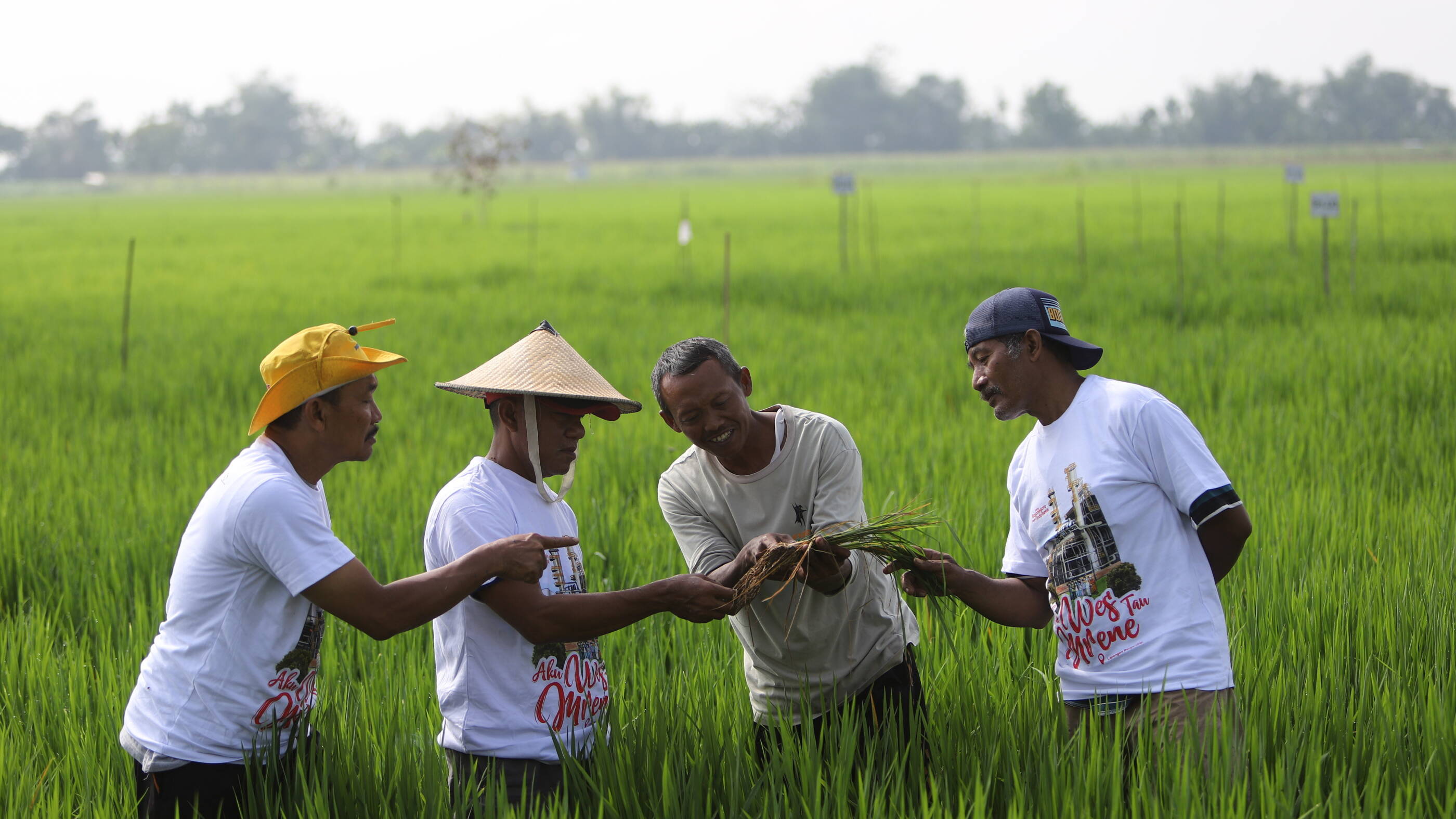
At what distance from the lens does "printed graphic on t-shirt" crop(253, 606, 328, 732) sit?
2.08 metres

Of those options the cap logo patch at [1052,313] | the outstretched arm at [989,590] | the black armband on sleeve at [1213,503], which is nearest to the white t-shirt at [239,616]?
the outstretched arm at [989,590]

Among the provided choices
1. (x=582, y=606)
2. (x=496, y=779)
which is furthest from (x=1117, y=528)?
(x=496, y=779)

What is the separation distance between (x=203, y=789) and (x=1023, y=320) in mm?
1846

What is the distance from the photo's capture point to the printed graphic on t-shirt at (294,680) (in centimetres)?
208

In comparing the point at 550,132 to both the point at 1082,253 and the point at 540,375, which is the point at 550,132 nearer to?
the point at 1082,253

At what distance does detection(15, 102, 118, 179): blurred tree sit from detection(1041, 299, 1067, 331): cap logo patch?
115 m

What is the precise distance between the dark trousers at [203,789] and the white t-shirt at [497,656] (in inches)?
13.9

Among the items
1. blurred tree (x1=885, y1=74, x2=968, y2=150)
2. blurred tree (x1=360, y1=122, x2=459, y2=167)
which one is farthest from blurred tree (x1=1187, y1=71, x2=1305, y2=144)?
blurred tree (x1=360, y1=122, x2=459, y2=167)

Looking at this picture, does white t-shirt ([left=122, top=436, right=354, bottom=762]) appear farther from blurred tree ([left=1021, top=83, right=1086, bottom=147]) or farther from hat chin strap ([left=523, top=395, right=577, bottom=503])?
blurred tree ([left=1021, top=83, right=1086, bottom=147])

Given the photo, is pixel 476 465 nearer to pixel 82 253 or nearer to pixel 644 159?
pixel 82 253

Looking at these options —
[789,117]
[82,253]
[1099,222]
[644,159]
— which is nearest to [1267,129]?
[789,117]

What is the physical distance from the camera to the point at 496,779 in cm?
215

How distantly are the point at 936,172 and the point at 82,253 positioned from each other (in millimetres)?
48909

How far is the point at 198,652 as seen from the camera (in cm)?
204
